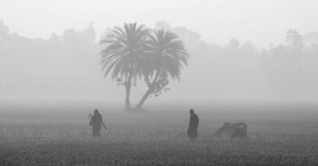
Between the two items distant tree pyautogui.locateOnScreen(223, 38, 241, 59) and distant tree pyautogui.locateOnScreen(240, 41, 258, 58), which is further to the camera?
distant tree pyautogui.locateOnScreen(240, 41, 258, 58)

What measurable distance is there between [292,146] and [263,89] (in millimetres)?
144457

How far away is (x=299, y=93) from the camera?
502 ft

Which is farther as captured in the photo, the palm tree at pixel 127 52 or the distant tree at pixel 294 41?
the distant tree at pixel 294 41

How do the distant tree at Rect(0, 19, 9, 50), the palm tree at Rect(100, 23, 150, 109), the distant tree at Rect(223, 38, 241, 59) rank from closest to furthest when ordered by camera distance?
the palm tree at Rect(100, 23, 150, 109)
the distant tree at Rect(0, 19, 9, 50)
the distant tree at Rect(223, 38, 241, 59)

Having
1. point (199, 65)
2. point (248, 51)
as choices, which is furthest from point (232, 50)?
point (199, 65)

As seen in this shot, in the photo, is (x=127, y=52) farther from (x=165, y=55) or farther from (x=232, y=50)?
(x=232, y=50)

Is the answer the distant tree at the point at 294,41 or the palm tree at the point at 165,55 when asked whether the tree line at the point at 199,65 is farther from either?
the palm tree at the point at 165,55

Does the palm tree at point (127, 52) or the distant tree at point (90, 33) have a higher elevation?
the distant tree at point (90, 33)

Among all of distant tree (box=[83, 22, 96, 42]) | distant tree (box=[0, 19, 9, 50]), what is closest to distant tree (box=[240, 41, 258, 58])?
distant tree (box=[83, 22, 96, 42])

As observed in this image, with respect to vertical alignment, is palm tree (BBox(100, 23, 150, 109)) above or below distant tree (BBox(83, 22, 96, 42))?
below

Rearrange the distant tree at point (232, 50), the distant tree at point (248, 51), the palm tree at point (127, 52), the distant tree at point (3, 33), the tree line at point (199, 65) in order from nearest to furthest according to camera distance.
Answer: the palm tree at point (127, 52), the tree line at point (199, 65), the distant tree at point (3, 33), the distant tree at point (232, 50), the distant tree at point (248, 51)

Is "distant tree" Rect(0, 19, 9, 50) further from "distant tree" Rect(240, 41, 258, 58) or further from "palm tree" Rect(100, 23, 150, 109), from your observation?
"palm tree" Rect(100, 23, 150, 109)

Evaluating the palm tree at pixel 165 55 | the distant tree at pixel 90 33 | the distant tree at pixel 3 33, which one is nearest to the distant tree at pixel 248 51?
the distant tree at pixel 90 33

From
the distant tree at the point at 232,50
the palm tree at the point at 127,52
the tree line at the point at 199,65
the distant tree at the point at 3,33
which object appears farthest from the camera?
the distant tree at the point at 232,50
